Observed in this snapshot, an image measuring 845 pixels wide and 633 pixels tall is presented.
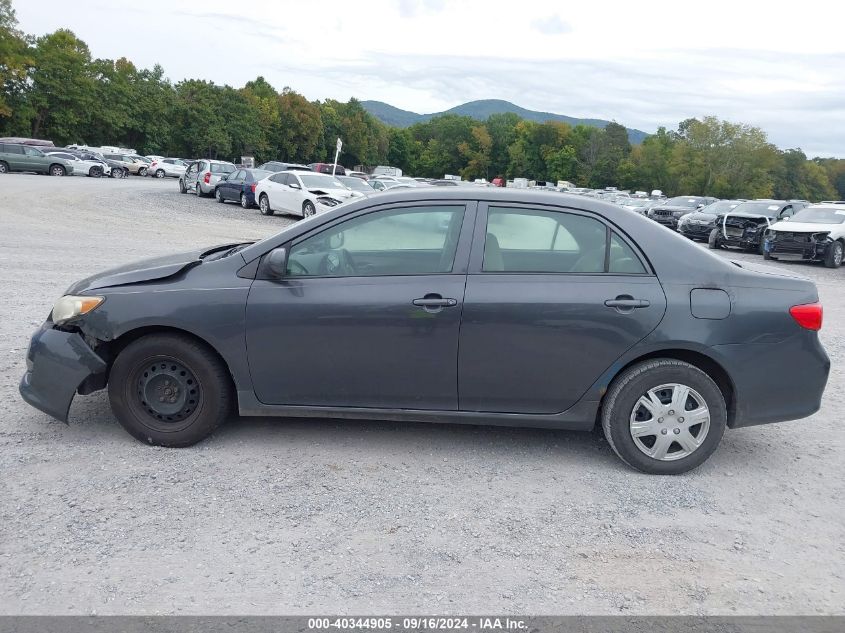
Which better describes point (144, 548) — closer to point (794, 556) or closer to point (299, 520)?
point (299, 520)

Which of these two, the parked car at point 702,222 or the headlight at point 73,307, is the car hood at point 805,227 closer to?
the parked car at point 702,222

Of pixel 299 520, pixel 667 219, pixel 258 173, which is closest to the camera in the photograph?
pixel 299 520

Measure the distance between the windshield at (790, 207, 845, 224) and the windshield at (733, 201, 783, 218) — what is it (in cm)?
174

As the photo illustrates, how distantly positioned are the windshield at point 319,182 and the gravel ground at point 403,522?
753 inches

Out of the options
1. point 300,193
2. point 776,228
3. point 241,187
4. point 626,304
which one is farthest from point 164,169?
point 626,304

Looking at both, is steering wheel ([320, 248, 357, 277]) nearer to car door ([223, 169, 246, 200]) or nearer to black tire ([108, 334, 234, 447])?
black tire ([108, 334, 234, 447])

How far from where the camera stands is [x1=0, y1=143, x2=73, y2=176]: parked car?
40.6 metres

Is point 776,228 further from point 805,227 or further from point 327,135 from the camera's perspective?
point 327,135

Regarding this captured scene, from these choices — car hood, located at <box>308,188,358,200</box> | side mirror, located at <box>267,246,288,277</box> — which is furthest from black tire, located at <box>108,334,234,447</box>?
car hood, located at <box>308,188,358,200</box>

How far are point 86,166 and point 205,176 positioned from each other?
1707cm

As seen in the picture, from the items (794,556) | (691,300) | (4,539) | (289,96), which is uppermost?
(289,96)

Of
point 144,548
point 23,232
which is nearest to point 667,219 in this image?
point 23,232

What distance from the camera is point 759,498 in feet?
14.1

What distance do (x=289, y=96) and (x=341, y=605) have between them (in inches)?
4505
